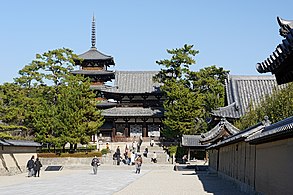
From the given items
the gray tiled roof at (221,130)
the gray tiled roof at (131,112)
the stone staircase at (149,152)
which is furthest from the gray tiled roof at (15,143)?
the gray tiled roof at (131,112)

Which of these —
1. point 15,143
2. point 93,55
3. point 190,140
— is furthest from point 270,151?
point 93,55

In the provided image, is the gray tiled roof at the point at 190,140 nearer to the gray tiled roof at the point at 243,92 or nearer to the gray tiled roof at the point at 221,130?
the gray tiled roof at the point at 243,92

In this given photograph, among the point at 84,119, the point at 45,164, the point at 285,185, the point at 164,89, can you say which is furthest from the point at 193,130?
the point at 285,185

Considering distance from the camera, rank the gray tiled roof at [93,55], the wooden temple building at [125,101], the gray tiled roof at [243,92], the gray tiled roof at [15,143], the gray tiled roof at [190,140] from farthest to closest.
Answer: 1. the gray tiled roof at [93,55]
2. the wooden temple building at [125,101]
3. the gray tiled roof at [190,140]
4. the gray tiled roof at [243,92]
5. the gray tiled roof at [15,143]

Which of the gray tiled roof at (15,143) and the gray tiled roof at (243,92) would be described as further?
the gray tiled roof at (243,92)

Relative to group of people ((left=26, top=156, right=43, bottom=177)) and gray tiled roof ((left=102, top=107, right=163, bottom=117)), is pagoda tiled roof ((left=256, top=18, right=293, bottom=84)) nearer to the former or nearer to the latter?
group of people ((left=26, top=156, right=43, bottom=177))

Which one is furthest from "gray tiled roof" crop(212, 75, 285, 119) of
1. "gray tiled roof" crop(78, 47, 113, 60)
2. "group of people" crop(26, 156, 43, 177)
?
"gray tiled roof" crop(78, 47, 113, 60)

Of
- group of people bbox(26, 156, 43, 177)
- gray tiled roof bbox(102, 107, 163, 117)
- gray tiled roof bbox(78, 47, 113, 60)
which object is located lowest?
group of people bbox(26, 156, 43, 177)

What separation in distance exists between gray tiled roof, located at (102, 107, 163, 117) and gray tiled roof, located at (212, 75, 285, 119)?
18508 mm

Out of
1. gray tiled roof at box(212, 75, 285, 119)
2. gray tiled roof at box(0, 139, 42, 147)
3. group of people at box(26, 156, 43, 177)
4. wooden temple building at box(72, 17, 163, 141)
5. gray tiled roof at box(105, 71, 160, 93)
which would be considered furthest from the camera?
gray tiled roof at box(105, 71, 160, 93)

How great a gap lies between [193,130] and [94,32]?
33360mm

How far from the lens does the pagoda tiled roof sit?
6533mm

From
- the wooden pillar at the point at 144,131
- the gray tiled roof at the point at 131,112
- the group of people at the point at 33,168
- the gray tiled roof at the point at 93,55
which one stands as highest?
the gray tiled roof at the point at 93,55

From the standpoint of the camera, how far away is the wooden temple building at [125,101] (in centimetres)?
6209
